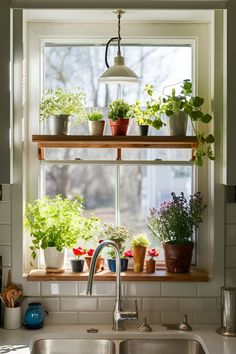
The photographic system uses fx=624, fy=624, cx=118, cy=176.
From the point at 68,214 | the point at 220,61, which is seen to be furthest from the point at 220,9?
the point at 68,214

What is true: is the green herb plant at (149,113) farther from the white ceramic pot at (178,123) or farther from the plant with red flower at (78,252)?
the plant with red flower at (78,252)

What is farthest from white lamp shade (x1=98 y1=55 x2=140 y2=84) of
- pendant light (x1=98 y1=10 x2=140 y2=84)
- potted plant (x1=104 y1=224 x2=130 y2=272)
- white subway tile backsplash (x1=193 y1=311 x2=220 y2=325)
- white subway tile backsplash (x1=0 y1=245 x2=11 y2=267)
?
white subway tile backsplash (x1=193 y1=311 x2=220 y2=325)

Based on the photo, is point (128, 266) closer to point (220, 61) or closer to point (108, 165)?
point (108, 165)

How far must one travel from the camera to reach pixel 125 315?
2.94 metres

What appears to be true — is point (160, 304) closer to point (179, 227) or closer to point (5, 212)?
point (179, 227)

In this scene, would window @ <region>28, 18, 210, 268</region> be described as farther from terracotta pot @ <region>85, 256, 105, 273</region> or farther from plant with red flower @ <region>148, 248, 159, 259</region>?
terracotta pot @ <region>85, 256, 105, 273</region>

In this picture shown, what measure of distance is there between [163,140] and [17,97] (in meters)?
0.74

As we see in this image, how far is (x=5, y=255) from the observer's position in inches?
120

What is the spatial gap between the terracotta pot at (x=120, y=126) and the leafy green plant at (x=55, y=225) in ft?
1.35

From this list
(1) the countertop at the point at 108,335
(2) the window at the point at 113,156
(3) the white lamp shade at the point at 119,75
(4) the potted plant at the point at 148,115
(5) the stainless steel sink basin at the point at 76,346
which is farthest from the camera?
(2) the window at the point at 113,156

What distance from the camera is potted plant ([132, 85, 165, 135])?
3.09 metres

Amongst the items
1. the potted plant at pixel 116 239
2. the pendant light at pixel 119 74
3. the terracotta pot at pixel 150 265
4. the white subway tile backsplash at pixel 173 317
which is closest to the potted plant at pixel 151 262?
the terracotta pot at pixel 150 265

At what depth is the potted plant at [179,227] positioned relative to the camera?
3.08 m

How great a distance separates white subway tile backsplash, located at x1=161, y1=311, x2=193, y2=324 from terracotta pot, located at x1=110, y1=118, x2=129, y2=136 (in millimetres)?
924
